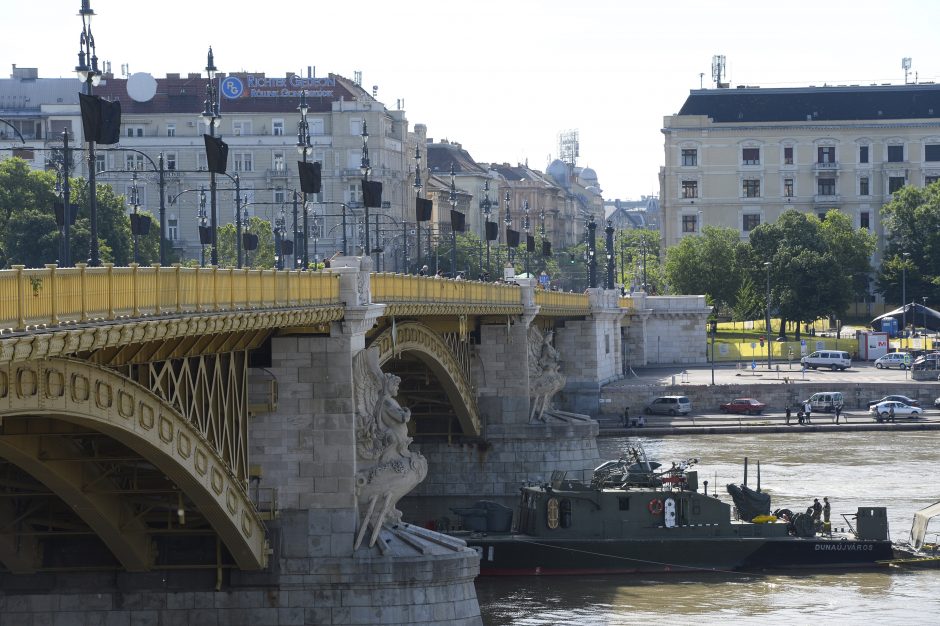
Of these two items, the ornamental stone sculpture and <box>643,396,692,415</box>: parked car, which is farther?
<box>643,396,692,415</box>: parked car

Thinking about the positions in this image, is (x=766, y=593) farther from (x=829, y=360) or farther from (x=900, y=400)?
(x=829, y=360)

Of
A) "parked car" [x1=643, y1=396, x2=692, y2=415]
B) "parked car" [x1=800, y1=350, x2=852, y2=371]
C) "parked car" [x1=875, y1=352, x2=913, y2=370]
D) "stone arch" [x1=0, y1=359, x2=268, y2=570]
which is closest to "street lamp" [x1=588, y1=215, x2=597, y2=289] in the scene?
"parked car" [x1=643, y1=396, x2=692, y2=415]

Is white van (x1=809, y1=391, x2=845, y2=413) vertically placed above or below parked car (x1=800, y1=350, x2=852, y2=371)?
below

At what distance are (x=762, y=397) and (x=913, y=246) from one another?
46.1 m

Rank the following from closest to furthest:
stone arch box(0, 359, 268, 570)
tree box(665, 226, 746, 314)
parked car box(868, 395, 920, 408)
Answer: stone arch box(0, 359, 268, 570), parked car box(868, 395, 920, 408), tree box(665, 226, 746, 314)

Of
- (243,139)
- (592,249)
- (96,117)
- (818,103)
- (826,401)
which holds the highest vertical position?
(818,103)

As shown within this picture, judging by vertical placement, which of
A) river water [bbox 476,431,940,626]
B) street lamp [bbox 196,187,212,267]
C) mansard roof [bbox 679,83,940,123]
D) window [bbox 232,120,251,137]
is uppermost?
mansard roof [bbox 679,83,940,123]

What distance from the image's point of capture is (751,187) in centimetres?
15800

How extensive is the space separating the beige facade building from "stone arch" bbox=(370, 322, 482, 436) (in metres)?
90.6

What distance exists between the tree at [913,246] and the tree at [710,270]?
1200 cm

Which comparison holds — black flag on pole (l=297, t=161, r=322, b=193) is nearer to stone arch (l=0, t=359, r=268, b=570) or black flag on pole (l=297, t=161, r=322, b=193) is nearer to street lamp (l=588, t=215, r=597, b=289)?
stone arch (l=0, t=359, r=268, b=570)

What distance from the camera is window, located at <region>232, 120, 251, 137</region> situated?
133250mm

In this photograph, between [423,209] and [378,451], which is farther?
[423,209]

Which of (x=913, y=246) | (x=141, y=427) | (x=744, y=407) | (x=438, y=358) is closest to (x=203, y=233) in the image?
(x=438, y=358)
